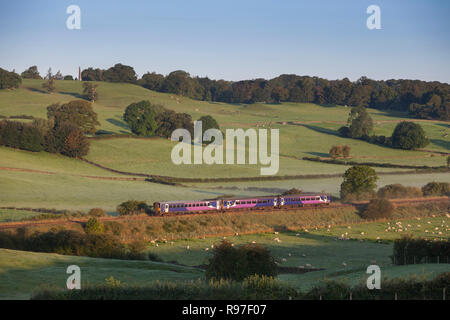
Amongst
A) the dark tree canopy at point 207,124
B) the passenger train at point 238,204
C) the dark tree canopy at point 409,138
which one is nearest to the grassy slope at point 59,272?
the passenger train at point 238,204

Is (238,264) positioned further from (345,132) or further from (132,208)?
(345,132)

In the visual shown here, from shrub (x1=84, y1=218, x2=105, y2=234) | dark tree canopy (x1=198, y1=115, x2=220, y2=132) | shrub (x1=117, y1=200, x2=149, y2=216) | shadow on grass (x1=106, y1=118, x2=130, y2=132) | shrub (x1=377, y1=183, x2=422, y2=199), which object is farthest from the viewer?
shadow on grass (x1=106, y1=118, x2=130, y2=132)

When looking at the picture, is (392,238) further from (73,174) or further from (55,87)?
(55,87)

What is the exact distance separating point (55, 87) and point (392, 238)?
14590 cm

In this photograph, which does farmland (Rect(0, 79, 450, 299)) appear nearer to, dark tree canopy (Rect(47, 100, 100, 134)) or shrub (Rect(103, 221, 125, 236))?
shrub (Rect(103, 221, 125, 236))

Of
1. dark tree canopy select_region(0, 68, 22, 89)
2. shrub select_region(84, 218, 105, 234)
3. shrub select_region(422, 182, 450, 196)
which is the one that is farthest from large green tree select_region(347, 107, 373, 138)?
shrub select_region(84, 218, 105, 234)

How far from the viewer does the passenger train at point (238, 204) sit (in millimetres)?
54156

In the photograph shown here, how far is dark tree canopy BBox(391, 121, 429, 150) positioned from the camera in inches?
4783

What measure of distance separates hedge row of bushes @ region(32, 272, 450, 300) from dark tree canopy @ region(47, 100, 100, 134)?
9304 centimetres

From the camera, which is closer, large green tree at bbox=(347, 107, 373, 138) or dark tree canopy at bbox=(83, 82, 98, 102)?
large green tree at bbox=(347, 107, 373, 138)

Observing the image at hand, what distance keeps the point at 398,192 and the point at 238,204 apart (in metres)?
26.1

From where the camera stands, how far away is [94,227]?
45.1 meters

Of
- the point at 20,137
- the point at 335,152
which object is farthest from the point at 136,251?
the point at 335,152

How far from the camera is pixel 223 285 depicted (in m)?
22.9
